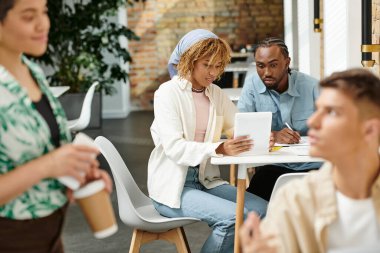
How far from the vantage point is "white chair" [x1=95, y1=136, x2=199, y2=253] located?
3215 mm

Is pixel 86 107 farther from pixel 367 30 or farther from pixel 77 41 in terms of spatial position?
pixel 367 30

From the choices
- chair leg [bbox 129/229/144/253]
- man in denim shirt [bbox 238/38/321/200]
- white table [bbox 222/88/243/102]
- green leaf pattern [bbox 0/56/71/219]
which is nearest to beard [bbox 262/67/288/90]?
man in denim shirt [bbox 238/38/321/200]

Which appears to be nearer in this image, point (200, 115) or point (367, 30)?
point (367, 30)

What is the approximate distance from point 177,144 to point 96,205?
1556 mm

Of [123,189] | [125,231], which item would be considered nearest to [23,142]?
[123,189]

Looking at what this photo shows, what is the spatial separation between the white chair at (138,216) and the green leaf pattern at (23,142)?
4.49ft

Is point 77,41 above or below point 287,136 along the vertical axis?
above

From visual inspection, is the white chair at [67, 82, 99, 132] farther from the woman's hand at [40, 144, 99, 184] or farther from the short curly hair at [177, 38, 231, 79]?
the woman's hand at [40, 144, 99, 184]

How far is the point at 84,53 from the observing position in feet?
28.1

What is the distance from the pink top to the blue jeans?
0.16 meters

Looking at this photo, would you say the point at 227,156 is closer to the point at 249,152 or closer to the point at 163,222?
the point at 249,152

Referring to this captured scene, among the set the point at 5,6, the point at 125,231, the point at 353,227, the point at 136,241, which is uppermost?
the point at 5,6

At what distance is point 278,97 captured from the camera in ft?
12.8

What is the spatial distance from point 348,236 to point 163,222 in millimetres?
1645
